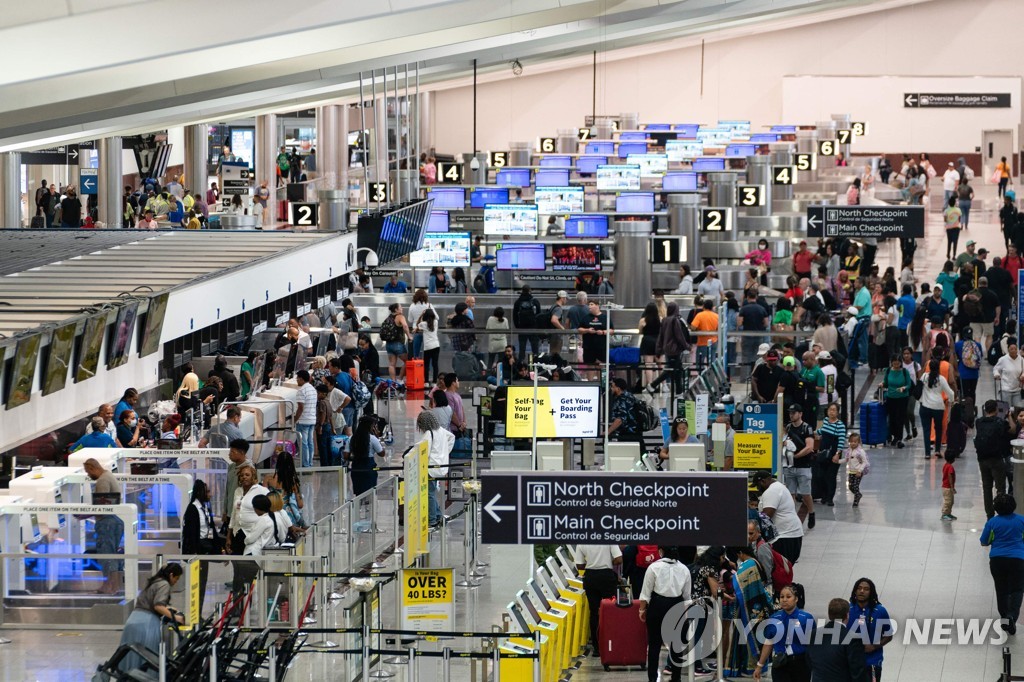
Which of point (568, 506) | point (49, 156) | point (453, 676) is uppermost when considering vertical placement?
point (49, 156)

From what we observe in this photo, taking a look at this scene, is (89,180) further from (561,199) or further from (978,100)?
(978,100)

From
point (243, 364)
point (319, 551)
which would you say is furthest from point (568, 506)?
point (243, 364)

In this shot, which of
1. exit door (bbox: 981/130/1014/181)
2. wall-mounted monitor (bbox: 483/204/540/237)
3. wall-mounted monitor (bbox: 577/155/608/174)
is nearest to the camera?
wall-mounted monitor (bbox: 483/204/540/237)

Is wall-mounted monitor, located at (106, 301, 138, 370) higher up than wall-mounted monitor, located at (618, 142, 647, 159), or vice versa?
wall-mounted monitor, located at (618, 142, 647, 159)

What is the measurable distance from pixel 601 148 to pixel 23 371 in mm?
28831

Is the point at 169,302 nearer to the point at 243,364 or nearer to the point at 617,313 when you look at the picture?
the point at 243,364

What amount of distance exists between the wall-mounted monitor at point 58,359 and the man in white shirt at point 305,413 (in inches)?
94.0

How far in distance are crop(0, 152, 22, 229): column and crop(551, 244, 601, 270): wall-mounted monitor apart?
1139 centimetres

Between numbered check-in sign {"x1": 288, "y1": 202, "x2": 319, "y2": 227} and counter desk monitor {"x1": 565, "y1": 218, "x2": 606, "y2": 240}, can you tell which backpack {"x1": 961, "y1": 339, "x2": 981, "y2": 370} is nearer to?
counter desk monitor {"x1": 565, "y1": 218, "x2": 606, "y2": 240}

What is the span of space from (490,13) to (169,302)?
17.0ft

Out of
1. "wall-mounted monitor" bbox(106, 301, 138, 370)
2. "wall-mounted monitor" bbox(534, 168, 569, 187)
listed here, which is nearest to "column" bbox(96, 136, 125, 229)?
"wall-mounted monitor" bbox(534, 168, 569, 187)

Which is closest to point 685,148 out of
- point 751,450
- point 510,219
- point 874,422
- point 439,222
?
point 510,219

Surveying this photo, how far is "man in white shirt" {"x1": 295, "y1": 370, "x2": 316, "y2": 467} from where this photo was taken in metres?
18.1

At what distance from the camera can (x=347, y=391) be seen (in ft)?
63.4
